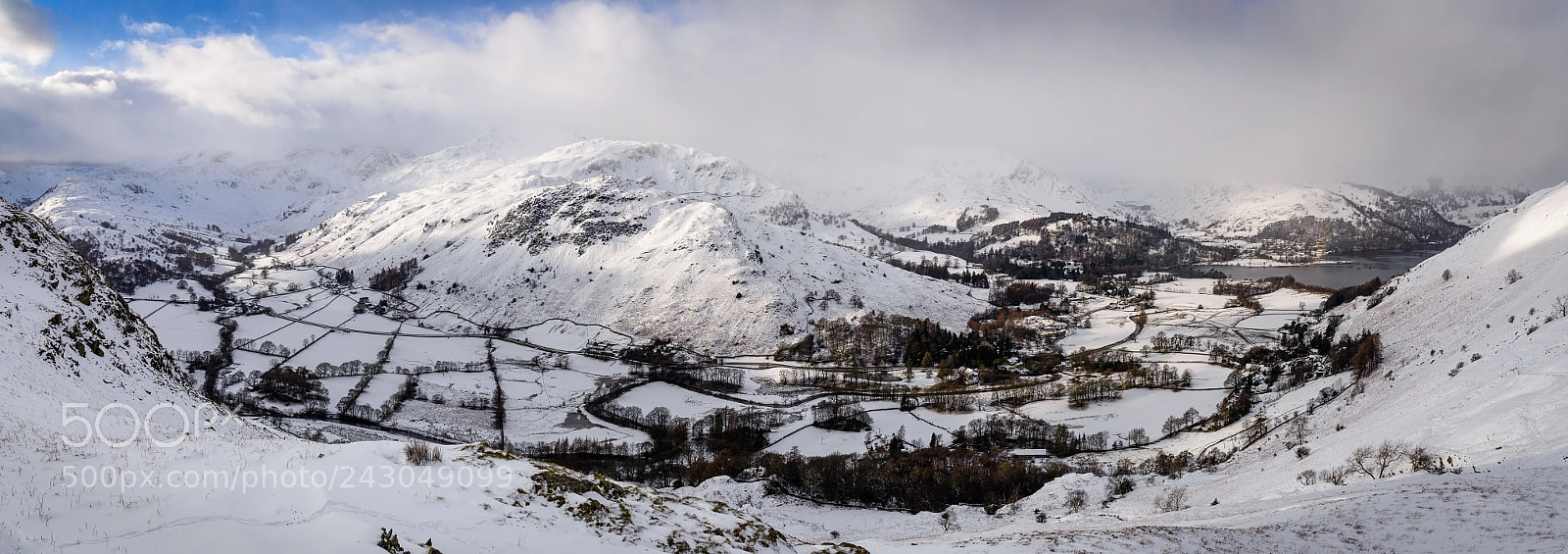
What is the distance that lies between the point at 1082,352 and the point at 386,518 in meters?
116


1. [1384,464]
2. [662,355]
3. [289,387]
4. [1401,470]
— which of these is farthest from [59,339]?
[662,355]

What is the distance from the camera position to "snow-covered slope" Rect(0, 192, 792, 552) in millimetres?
10148

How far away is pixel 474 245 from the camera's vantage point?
178375mm

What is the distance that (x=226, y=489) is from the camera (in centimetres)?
1186

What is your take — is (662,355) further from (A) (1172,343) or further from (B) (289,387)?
(A) (1172,343)

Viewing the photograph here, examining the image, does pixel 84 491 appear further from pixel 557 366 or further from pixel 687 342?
pixel 687 342

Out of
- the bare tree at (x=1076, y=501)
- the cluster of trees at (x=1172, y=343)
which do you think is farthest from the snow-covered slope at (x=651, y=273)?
the bare tree at (x=1076, y=501)

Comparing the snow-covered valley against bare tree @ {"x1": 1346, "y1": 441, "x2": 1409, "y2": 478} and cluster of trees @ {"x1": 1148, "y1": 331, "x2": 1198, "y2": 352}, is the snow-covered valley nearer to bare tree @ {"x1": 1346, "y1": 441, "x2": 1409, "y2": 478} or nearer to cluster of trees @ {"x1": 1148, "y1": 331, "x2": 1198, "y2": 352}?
bare tree @ {"x1": 1346, "y1": 441, "x2": 1409, "y2": 478}

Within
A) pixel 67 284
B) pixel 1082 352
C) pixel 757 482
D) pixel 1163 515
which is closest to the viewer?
pixel 67 284

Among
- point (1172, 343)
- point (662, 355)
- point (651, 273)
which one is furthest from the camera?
point (651, 273)

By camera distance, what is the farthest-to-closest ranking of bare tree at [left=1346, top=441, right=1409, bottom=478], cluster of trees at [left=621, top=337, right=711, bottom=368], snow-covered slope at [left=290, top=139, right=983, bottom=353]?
snow-covered slope at [left=290, top=139, right=983, bottom=353], cluster of trees at [left=621, top=337, right=711, bottom=368], bare tree at [left=1346, top=441, right=1409, bottom=478]

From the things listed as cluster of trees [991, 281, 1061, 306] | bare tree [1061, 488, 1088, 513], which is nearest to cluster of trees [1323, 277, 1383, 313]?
cluster of trees [991, 281, 1061, 306]

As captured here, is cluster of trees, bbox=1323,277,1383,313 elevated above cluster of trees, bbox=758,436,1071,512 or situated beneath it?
elevated above

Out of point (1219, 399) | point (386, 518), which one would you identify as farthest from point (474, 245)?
point (386, 518)
